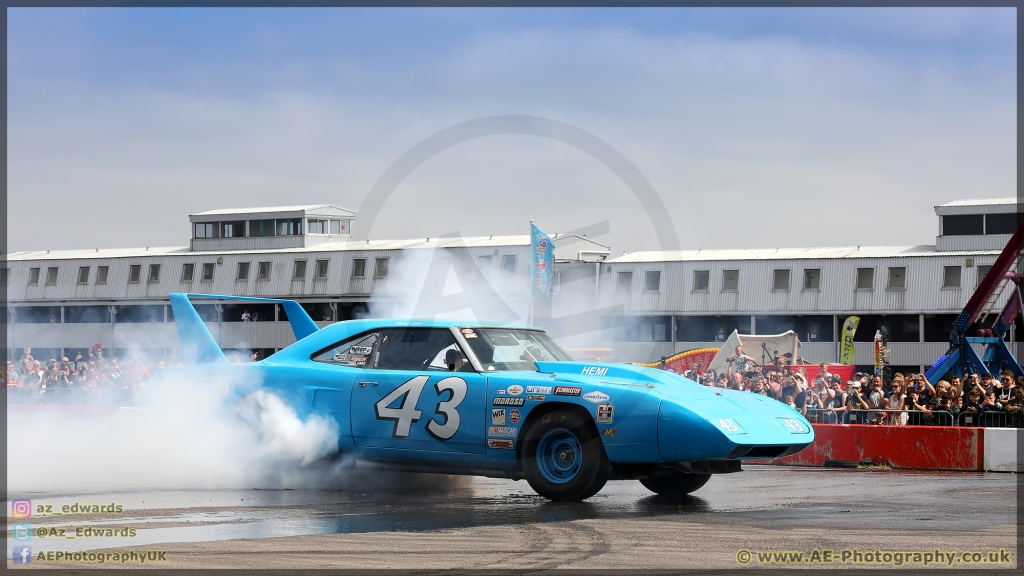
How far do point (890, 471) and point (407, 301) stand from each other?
1178cm

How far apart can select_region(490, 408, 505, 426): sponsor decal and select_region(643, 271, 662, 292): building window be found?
4424 centimetres

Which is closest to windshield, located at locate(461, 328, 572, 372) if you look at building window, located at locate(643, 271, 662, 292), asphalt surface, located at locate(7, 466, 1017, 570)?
asphalt surface, located at locate(7, 466, 1017, 570)

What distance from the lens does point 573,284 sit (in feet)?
173

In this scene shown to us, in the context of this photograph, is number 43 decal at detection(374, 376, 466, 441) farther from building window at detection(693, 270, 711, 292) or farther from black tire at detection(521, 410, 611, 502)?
building window at detection(693, 270, 711, 292)

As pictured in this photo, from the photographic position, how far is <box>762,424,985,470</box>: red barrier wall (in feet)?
44.8

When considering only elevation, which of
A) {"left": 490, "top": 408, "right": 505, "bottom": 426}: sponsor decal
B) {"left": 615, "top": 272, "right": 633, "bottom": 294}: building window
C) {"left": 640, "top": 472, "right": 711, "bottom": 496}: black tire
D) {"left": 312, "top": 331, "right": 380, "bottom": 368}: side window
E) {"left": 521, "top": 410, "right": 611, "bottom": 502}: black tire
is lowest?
{"left": 640, "top": 472, "right": 711, "bottom": 496}: black tire

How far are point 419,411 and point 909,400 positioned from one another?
10698 millimetres

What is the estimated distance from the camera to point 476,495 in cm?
965

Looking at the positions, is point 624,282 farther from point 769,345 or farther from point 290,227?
point 769,345

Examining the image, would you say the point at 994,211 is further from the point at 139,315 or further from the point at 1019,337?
the point at 139,315

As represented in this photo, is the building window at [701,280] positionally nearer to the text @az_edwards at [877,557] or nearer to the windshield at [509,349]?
the windshield at [509,349]

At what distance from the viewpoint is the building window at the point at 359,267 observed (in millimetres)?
55125

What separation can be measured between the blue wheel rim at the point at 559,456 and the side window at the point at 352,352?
2029 mm

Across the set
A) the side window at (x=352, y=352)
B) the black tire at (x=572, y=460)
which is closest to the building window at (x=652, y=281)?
the side window at (x=352, y=352)
